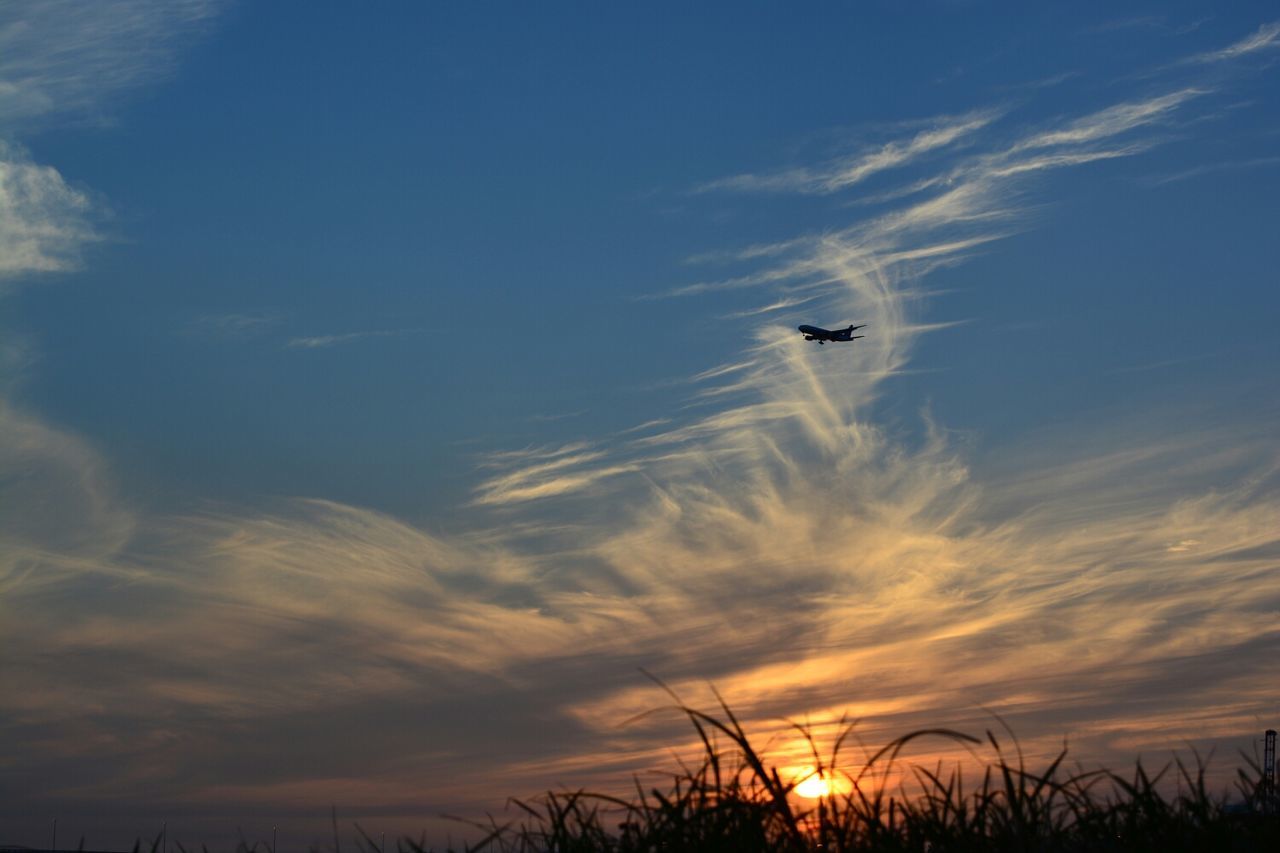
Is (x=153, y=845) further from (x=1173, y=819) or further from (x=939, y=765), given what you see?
(x=1173, y=819)

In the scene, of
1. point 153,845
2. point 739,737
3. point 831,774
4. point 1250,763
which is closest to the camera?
point 739,737

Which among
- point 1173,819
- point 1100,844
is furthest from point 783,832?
point 1173,819

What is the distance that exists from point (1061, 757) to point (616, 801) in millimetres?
3623

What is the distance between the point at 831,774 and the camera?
11156mm

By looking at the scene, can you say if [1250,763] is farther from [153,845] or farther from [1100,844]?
[153,845]

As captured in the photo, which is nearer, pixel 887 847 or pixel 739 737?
pixel 739 737

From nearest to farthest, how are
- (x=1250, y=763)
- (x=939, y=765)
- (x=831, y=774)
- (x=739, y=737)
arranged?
(x=739, y=737) → (x=831, y=774) → (x=939, y=765) → (x=1250, y=763)

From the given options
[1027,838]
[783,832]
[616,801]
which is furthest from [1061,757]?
[616,801]

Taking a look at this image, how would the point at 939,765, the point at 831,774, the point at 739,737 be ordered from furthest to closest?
1. the point at 939,765
2. the point at 831,774
3. the point at 739,737

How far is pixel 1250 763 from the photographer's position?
13938mm

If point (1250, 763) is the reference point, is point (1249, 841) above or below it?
below

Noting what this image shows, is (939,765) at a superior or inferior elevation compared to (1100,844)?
superior

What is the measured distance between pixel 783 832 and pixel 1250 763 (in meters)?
6.24

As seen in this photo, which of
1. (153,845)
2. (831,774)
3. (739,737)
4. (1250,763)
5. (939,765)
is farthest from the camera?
(1250,763)
